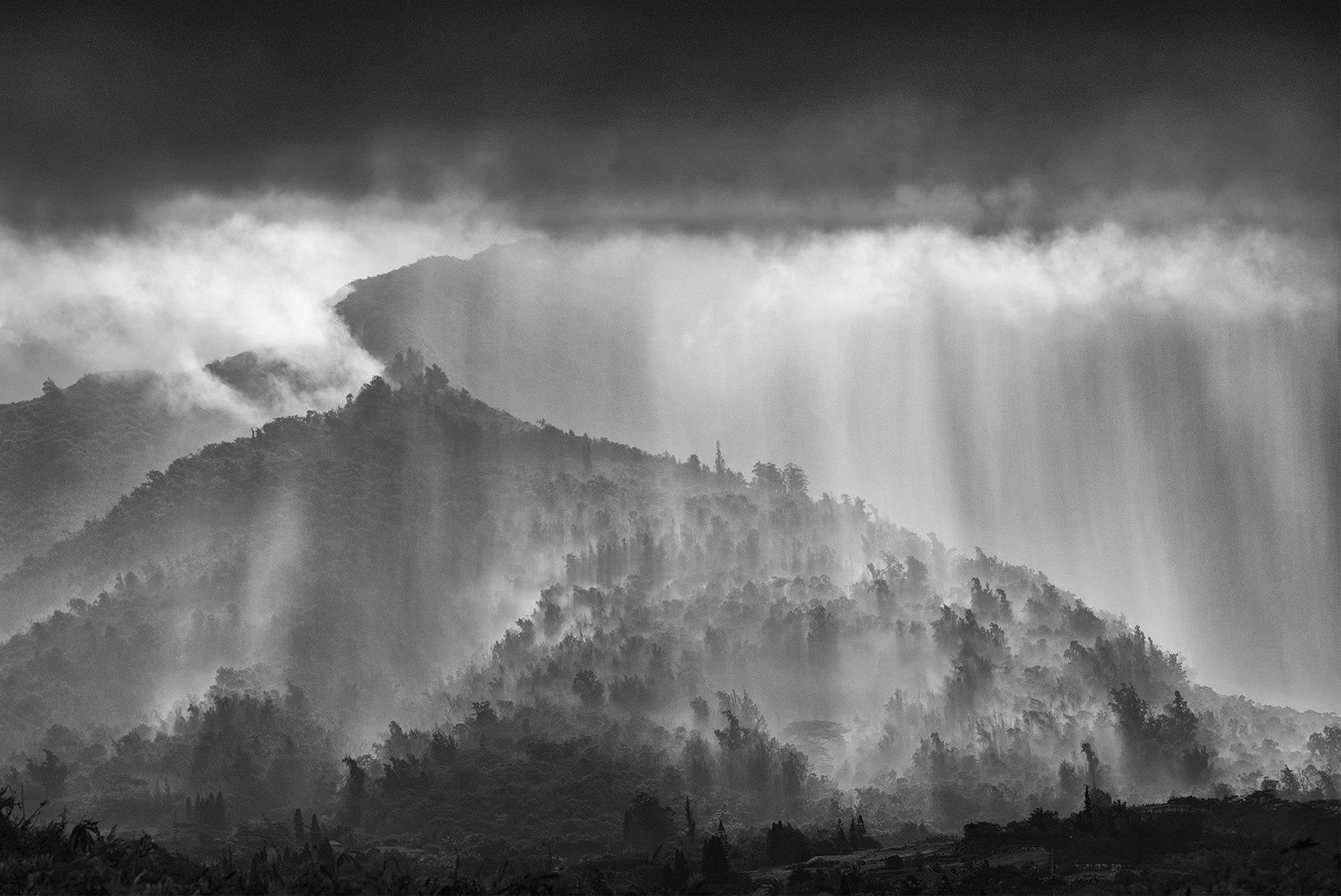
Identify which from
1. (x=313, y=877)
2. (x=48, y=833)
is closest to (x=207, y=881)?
(x=313, y=877)

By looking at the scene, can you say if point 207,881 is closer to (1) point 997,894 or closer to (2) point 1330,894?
(2) point 1330,894

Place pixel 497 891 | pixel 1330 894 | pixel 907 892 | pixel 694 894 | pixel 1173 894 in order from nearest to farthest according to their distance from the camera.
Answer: pixel 694 894 < pixel 497 891 < pixel 1330 894 < pixel 1173 894 < pixel 907 892

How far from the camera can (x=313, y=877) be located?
3095 inches

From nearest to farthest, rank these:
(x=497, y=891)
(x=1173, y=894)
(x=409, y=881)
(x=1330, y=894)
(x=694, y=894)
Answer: (x=694, y=894) < (x=497, y=891) < (x=409, y=881) < (x=1330, y=894) < (x=1173, y=894)

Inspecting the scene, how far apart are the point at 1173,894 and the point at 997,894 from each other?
3798 inches

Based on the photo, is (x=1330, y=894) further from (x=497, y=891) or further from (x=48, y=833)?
(x=48, y=833)

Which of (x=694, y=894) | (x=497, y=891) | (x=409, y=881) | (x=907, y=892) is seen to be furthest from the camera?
(x=907, y=892)

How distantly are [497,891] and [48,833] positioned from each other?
27.8m

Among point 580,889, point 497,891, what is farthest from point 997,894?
point 497,891

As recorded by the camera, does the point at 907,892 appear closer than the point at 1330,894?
No

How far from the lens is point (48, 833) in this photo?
3209 inches

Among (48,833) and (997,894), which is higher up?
(48,833)

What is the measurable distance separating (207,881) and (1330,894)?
250 ft

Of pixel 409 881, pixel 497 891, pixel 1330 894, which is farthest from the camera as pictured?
pixel 1330 894
